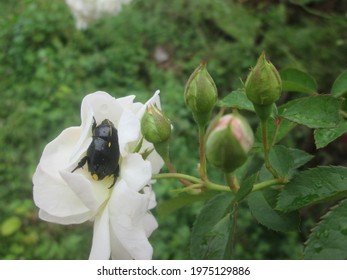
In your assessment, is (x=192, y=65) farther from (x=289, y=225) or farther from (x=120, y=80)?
(x=289, y=225)

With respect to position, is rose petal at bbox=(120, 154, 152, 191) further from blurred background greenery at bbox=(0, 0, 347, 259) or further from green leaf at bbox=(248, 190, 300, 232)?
blurred background greenery at bbox=(0, 0, 347, 259)

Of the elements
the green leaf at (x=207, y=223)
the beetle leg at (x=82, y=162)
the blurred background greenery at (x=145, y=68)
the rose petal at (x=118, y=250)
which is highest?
the beetle leg at (x=82, y=162)

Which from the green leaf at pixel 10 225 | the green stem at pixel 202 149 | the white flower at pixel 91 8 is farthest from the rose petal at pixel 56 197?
the white flower at pixel 91 8

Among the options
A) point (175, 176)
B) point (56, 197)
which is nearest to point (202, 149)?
point (175, 176)

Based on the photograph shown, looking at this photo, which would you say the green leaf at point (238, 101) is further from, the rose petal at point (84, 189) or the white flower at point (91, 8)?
the white flower at point (91, 8)

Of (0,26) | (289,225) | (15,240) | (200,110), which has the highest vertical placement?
(200,110)

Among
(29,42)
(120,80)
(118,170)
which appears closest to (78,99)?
(120,80)
